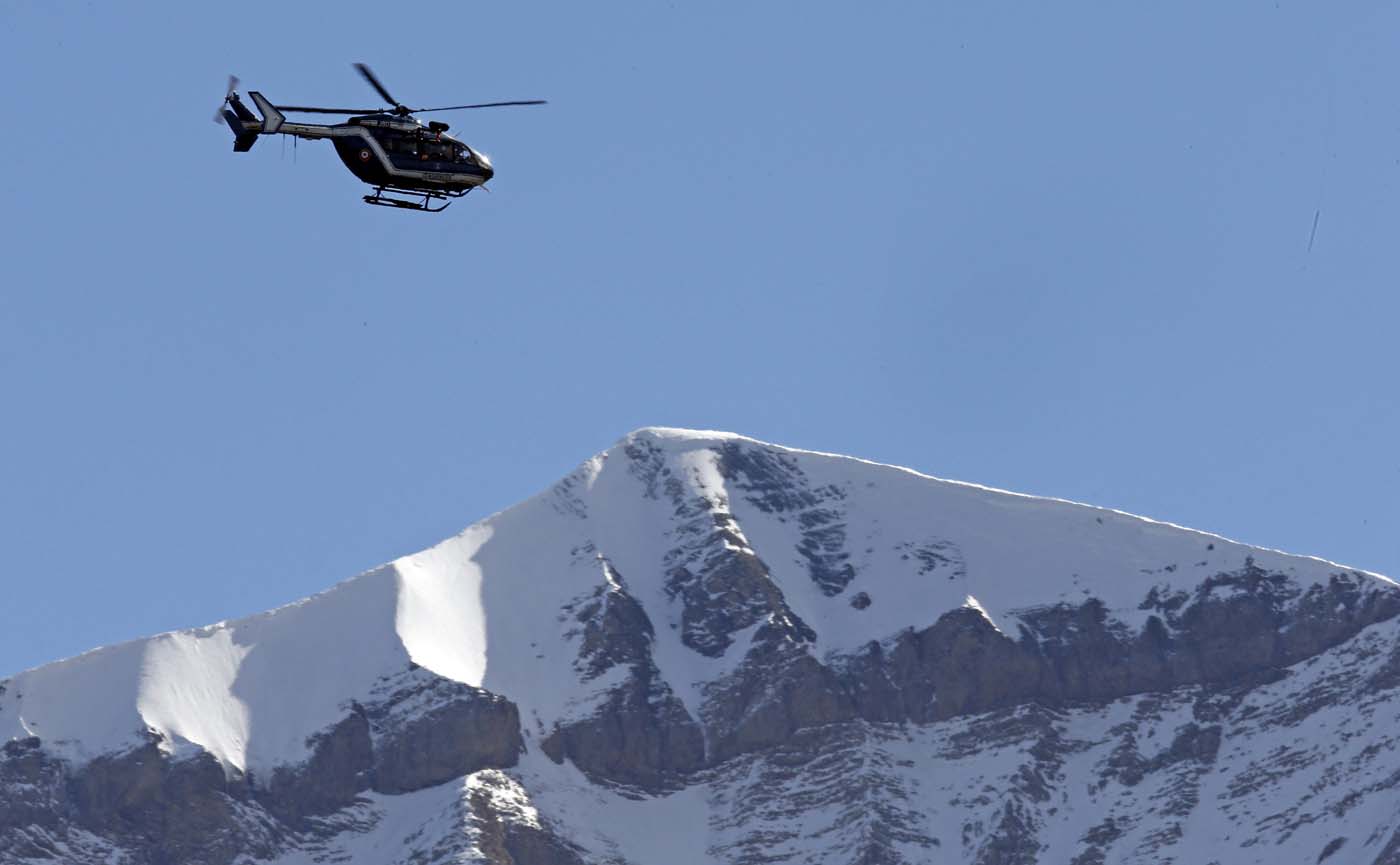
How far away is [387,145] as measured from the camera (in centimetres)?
16238

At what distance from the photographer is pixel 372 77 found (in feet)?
534

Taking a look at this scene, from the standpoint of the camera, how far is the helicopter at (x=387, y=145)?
160925mm

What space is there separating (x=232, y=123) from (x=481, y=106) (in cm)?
1520

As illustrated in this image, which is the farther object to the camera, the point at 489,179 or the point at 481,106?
the point at 489,179

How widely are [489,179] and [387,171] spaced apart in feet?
17.3

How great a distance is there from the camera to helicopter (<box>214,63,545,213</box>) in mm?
160925

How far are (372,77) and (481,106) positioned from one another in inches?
569

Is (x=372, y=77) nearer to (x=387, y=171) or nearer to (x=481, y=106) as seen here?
(x=387, y=171)

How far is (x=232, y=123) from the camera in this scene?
160250 mm

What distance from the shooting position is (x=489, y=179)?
165 meters

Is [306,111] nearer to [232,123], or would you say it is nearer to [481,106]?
[232,123]

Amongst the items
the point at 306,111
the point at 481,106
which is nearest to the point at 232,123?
the point at 306,111

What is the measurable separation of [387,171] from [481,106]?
12958 mm

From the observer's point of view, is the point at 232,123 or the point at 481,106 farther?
the point at 232,123
